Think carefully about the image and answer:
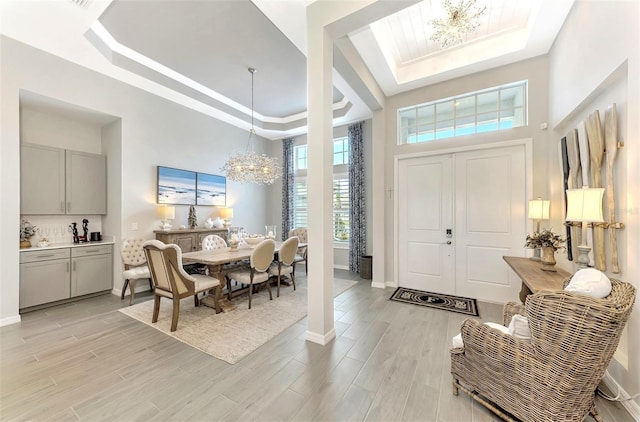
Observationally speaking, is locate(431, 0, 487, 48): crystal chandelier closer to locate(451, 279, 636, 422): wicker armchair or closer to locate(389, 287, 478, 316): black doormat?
locate(451, 279, 636, 422): wicker armchair

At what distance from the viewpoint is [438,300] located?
12.2 ft

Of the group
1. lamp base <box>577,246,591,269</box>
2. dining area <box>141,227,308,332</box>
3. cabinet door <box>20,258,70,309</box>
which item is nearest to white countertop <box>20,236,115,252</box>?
cabinet door <box>20,258,70,309</box>

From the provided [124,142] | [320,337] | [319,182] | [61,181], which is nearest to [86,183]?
[61,181]

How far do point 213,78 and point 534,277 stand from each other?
5.54 m

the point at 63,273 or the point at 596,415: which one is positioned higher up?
the point at 63,273

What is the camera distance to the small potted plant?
11.3 ft

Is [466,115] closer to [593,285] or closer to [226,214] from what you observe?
[593,285]

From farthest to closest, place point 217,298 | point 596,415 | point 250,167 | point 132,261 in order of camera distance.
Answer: point 250,167 < point 132,261 < point 217,298 < point 596,415

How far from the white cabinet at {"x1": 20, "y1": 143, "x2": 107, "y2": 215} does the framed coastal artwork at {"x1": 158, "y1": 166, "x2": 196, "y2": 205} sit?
34.2 inches

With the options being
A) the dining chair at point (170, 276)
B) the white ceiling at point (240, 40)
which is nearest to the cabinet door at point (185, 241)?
the dining chair at point (170, 276)

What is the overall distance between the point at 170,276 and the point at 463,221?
165 inches

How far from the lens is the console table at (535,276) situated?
2120mm

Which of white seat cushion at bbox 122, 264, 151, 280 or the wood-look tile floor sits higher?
white seat cushion at bbox 122, 264, 151, 280

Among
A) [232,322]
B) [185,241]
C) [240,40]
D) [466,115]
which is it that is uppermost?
[240,40]
